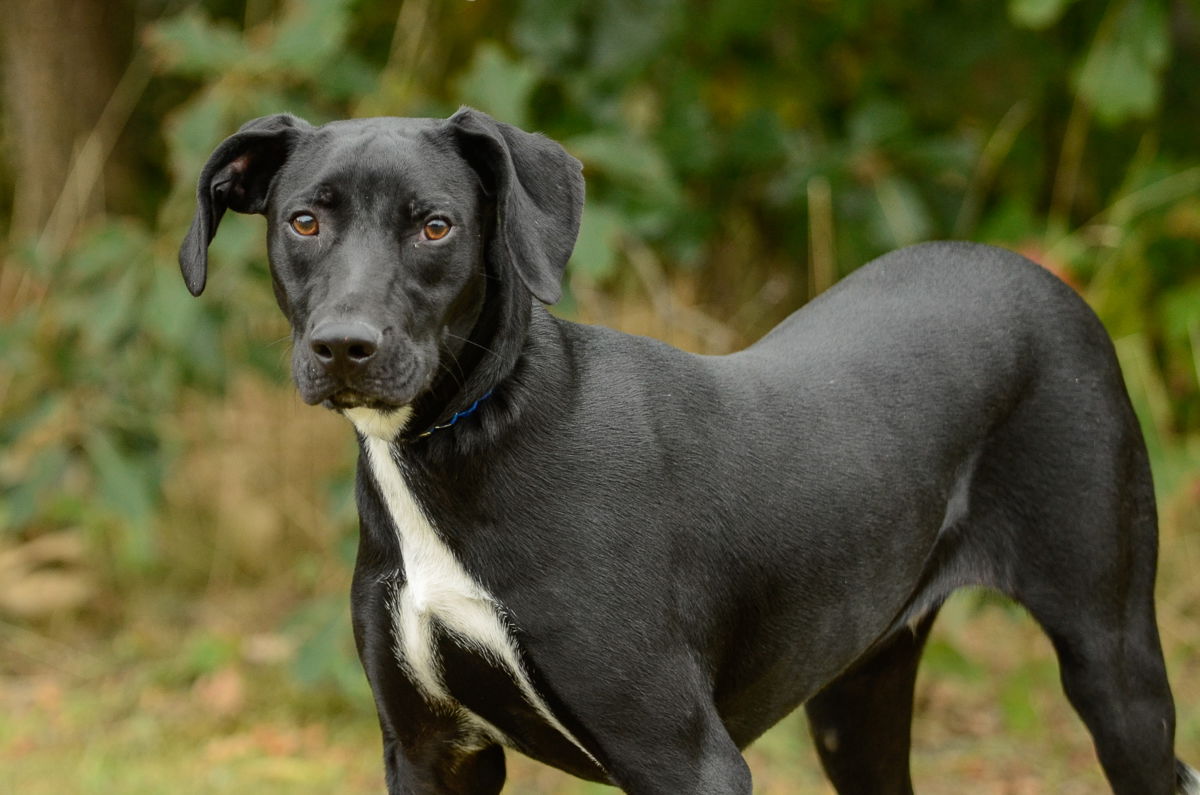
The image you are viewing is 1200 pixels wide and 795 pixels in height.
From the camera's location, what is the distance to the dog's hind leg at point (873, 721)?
3291 millimetres

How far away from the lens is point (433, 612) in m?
2.46

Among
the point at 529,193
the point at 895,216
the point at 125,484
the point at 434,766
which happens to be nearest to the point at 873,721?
the point at 434,766

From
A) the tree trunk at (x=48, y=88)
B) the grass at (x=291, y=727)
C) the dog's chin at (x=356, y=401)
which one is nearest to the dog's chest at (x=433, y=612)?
the dog's chin at (x=356, y=401)

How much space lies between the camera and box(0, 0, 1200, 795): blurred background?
4.69m

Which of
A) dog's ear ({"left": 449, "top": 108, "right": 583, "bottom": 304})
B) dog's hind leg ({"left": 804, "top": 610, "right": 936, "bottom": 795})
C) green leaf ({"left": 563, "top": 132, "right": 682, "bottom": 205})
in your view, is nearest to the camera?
dog's ear ({"left": 449, "top": 108, "right": 583, "bottom": 304})

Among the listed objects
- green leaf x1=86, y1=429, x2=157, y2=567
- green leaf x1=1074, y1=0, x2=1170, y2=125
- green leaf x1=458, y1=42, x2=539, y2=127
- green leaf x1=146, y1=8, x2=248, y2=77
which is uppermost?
green leaf x1=146, y1=8, x2=248, y2=77

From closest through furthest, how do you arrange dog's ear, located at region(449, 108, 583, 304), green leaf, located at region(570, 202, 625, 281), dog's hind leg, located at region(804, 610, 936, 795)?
1. dog's ear, located at region(449, 108, 583, 304)
2. dog's hind leg, located at region(804, 610, 936, 795)
3. green leaf, located at region(570, 202, 625, 281)

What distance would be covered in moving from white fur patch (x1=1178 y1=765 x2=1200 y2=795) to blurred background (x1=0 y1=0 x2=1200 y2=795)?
4.22 ft

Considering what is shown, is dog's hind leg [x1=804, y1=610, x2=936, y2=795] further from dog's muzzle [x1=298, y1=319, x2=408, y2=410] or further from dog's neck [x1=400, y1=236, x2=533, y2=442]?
dog's muzzle [x1=298, y1=319, x2=408, y2=410]

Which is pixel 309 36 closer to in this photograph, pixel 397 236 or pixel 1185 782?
pixel 397 236

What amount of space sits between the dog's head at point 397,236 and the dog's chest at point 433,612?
23 cm

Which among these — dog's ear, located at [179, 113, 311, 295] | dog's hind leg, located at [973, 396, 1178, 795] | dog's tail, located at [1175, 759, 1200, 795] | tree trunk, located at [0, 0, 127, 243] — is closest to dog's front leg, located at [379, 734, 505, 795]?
dog's ear, located at [179, 113, 311, 295]

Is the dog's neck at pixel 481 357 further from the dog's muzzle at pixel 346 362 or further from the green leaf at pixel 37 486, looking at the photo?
the green leaf at pixel 37 486

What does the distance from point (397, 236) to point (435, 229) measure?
6 cm
